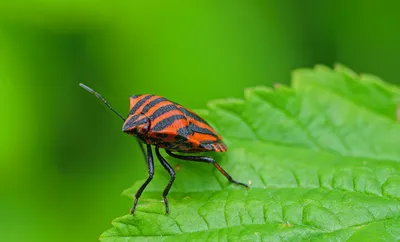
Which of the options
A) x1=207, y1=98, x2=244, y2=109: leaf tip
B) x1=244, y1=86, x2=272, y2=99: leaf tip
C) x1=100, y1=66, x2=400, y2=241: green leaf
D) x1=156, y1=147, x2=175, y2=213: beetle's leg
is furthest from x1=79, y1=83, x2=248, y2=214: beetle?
x1=244, y1=86, x2=272, y2=99: leaf tip

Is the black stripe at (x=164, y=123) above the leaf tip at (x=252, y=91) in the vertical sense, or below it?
below

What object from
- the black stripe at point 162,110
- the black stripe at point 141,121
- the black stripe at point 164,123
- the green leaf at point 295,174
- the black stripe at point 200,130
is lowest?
the green leaf at point 295,174

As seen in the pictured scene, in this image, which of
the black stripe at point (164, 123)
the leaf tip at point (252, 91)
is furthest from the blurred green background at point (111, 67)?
the black stripe at point (164, 123)

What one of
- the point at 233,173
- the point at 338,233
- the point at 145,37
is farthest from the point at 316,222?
the point at 145,37

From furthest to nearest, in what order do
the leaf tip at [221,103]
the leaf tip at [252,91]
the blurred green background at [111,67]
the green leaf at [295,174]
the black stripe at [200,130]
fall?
the blurred green background at [111,67], the leaf tip at [252,91], the leaf tip at [221,103], the black stripe at [200,130], the green leaf at [295,174]

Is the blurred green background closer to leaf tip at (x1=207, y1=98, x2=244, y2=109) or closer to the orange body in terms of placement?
leaf tip at (x1=207, y1=98, x2=244, y2=109)

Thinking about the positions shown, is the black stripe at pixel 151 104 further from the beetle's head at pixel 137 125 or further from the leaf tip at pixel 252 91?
the leaf tip at pixel 252 91

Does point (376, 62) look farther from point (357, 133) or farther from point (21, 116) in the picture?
point (21, 116)
